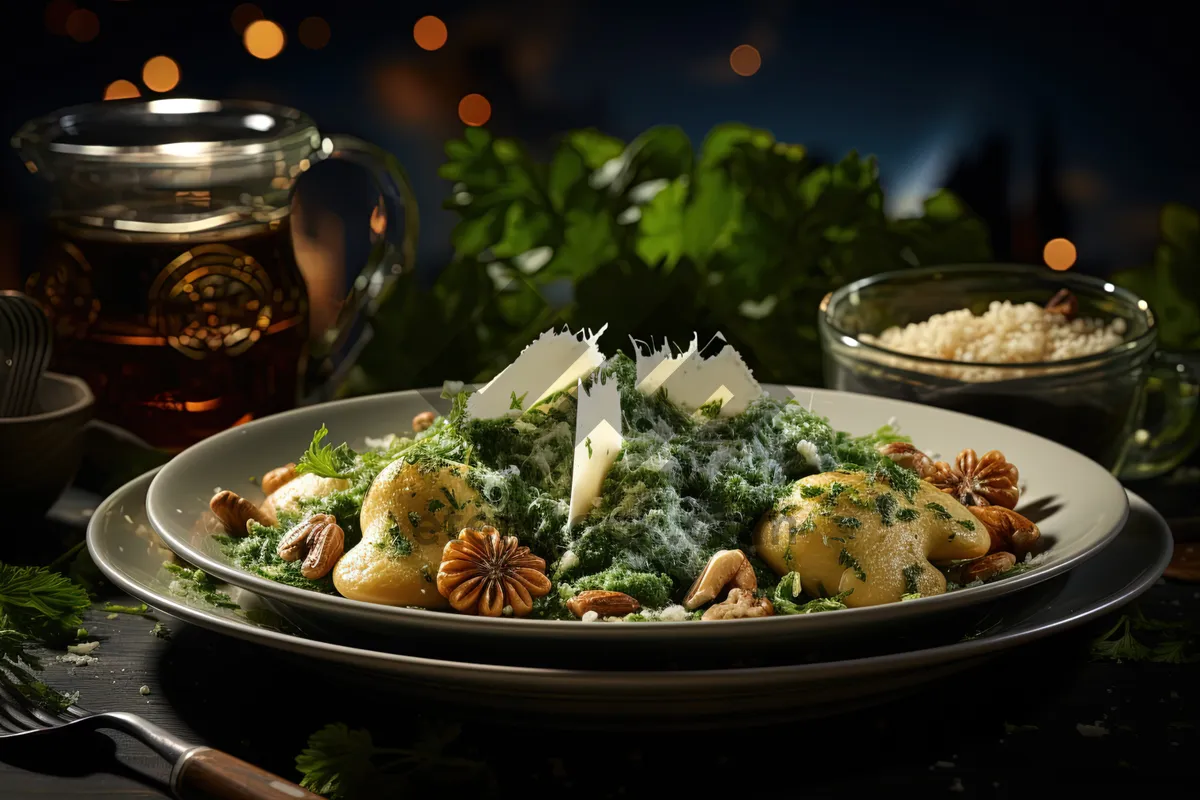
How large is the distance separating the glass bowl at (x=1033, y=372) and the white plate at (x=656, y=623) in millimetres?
79

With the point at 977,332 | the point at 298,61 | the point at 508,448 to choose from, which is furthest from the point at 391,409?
the point at 298,61

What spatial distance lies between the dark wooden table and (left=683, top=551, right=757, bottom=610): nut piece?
0.10 meters

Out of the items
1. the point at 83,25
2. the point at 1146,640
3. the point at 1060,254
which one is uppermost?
the point at 83,25

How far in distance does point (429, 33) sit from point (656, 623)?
2238 millimetres

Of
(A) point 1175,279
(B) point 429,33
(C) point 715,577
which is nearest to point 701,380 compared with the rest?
(C) point 715,577

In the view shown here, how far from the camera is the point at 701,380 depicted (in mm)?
1213

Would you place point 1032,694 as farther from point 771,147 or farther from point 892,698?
point 771,147

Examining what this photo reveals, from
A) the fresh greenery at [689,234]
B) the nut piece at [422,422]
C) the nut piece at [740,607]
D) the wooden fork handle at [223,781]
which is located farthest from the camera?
the fresh greenery at [689,234]

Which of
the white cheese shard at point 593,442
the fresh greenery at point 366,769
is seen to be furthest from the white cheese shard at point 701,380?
the fresh greenery at point 366,769

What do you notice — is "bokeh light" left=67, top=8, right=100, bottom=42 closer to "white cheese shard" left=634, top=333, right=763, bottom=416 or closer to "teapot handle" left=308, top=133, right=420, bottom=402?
"teapot handle" left=308, top=133, right=420, bottom=402

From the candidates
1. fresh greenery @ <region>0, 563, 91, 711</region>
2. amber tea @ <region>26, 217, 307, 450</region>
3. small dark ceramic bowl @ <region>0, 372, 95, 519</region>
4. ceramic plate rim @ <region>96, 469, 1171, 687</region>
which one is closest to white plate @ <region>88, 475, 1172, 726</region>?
ceramic plate rim @ <region>96, 469, 1171, 687</region>

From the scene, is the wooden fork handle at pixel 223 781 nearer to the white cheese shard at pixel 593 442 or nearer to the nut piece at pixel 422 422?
the white cheese shard at pixel 593 442

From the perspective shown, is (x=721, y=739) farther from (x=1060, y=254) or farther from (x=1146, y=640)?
(x=1060, y=254)

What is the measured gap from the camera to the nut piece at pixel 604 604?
97 cm
